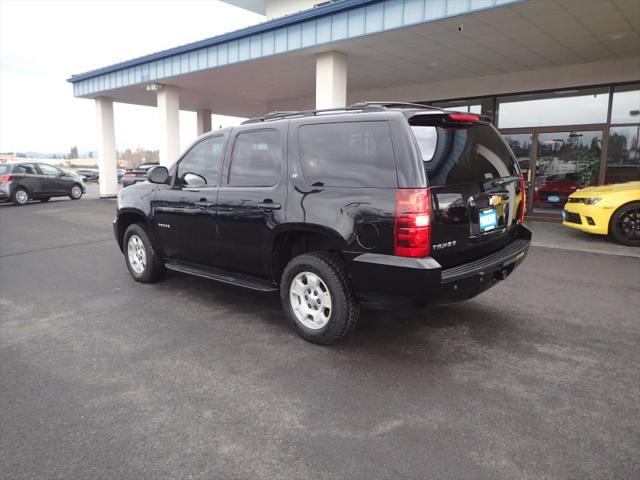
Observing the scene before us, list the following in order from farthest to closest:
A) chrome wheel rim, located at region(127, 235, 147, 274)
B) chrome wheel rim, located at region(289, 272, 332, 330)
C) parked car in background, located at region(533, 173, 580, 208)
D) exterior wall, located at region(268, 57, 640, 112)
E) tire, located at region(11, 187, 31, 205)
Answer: tire, located at region(11, 187, 31, 205) → parked car in background, located at region(533, 173, 580, 208) → exterior wall, located at region(268, 57, 640, 112) → chrome wheel rim, located at region(127, 235, 147, 274) → chrome wheel rim, located at region(289, 272, 332, 330)

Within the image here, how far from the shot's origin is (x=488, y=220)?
12.1 feet

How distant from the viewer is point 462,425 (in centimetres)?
268

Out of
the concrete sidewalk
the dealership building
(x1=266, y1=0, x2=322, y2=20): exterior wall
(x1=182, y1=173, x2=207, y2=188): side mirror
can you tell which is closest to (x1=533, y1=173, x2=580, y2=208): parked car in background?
the dealership building

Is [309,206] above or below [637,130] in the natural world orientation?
below

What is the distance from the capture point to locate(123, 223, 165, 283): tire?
554 cm

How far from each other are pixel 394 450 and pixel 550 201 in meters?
11.3

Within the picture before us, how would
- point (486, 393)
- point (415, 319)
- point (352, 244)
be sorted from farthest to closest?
point (415, 319) → point (352, 244) → point (486, 393)

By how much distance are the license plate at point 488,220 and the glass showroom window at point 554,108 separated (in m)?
9.41

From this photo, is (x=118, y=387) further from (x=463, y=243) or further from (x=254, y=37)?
(x=254, y=37)

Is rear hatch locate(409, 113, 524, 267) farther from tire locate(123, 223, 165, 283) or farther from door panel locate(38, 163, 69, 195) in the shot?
door panel locate(38, 163, 69, 195)

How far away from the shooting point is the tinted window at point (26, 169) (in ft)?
55.7

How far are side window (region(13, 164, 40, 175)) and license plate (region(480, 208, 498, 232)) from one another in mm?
18604

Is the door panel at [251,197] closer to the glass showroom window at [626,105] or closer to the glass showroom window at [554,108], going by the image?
the glass showroom window at [554,108]

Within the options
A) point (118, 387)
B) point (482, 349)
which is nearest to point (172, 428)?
point (118, 387)
